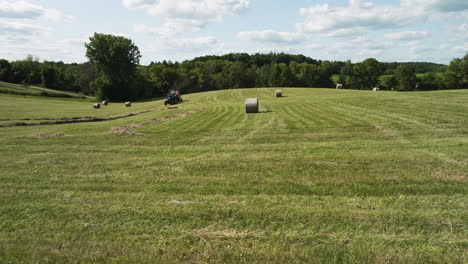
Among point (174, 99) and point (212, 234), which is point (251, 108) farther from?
point (174, 99)

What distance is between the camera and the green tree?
259 feet

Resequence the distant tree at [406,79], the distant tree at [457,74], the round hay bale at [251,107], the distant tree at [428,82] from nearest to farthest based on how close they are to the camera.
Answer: the round hay bale at [251,107] → the distant tree at [457,74] → the distant tree at [428,82] → the distant tree at [406,79]

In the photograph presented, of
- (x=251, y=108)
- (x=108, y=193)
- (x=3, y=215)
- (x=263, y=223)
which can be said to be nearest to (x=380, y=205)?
(x=263, y=223)

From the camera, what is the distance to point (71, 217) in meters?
6.25

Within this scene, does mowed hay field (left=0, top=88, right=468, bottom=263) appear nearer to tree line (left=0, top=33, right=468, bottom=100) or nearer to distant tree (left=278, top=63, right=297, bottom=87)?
tree line (left=0, top=33, right=468, bottom=100)

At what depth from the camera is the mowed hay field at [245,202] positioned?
4.77 metres

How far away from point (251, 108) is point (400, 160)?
59.5 ft

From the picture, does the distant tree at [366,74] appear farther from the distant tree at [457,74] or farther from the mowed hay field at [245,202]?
the mowed hay field at [245,202]

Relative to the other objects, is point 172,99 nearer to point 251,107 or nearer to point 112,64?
point 251,107

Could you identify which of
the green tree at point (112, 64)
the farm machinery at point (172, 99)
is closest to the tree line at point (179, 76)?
the green tree at point (112, 64)

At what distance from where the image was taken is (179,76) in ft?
Result: 338

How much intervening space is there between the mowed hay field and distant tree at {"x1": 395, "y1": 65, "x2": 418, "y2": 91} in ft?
328

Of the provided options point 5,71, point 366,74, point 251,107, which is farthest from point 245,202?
point 5,71

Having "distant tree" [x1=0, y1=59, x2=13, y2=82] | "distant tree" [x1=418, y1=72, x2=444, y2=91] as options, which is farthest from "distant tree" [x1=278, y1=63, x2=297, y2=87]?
"distant tree" [x1=0, y1=59, x2=13, y2=82]
